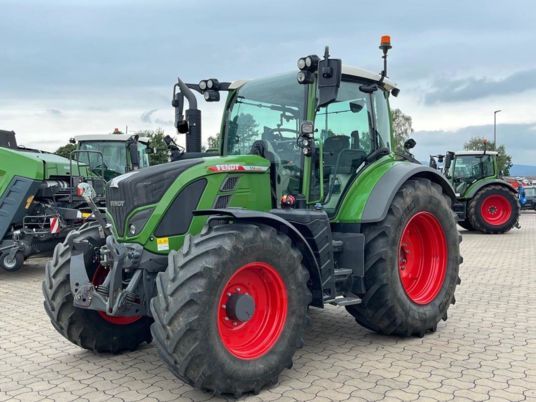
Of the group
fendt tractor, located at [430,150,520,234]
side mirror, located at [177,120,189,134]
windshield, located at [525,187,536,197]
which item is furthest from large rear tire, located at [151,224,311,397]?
windshield, located at [525,187,536,197]

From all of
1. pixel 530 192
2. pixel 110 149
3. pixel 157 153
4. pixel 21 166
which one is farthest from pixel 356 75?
pixel 530 192

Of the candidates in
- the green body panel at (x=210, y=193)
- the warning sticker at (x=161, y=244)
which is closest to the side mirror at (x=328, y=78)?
the green body panel at (x=210, y=193)

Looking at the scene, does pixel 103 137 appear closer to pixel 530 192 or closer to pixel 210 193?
pixel 210 193

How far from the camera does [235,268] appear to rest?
147 inches

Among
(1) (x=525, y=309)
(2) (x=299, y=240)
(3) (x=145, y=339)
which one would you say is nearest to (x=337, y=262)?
(2) (x=299, y=240)

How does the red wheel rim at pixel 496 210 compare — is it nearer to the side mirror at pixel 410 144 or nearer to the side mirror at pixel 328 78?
the side mirror at pixel 410 144

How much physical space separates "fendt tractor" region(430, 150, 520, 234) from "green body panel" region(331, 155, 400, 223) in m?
11.6

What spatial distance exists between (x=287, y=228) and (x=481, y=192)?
13540 millimetres

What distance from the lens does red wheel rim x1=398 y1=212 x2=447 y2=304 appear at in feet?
18.0

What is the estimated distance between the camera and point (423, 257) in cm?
563

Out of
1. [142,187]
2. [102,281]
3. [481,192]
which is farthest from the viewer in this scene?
[481,192]

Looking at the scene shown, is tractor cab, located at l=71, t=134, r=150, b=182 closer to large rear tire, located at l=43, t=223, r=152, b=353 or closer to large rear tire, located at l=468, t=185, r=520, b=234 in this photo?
large rear tire, located at l=43, t=223, r=152, b=353

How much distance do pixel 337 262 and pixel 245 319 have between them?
4.24 feet

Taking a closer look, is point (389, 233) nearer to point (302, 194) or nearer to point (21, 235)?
point (302, 194)
